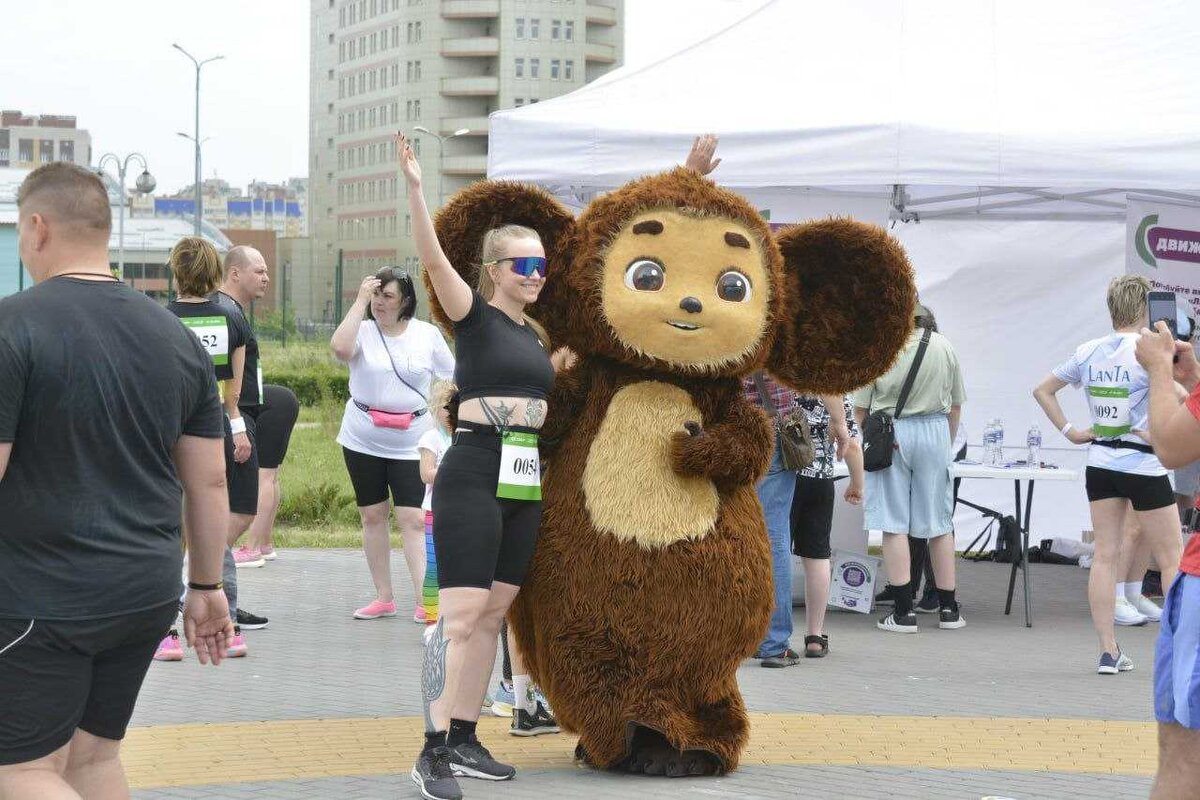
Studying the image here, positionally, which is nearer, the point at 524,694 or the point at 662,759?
the point at 662,759

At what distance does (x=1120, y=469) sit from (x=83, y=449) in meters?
5.50

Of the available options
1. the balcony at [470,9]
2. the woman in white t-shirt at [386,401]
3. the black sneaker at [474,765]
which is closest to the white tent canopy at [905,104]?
the woman in white t-shirt at [386,401]

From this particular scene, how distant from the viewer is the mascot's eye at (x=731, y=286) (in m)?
5.60

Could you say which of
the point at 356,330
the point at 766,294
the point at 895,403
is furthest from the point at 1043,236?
the point at 766,294

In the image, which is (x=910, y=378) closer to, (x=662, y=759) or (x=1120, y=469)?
(x=1120, y=469)

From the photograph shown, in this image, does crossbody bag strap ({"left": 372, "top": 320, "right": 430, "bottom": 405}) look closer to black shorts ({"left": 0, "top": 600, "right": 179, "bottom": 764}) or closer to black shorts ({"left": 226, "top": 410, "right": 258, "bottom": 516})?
black shorts ({"left": 226, "top": 410, "right": 258, "bottom": 516})

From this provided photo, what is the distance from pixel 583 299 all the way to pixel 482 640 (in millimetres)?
1244

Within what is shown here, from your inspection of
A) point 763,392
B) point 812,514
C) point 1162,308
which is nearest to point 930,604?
point 812,514

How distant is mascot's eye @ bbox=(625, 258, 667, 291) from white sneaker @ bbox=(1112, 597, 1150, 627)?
4794mm

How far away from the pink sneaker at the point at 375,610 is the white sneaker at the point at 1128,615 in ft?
13.7

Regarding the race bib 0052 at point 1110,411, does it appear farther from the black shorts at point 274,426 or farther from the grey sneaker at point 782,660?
the black shorts at point 274,426

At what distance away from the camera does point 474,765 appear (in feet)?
17.7

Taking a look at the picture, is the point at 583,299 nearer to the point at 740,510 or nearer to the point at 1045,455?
the point at 740,510

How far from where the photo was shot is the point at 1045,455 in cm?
1193
